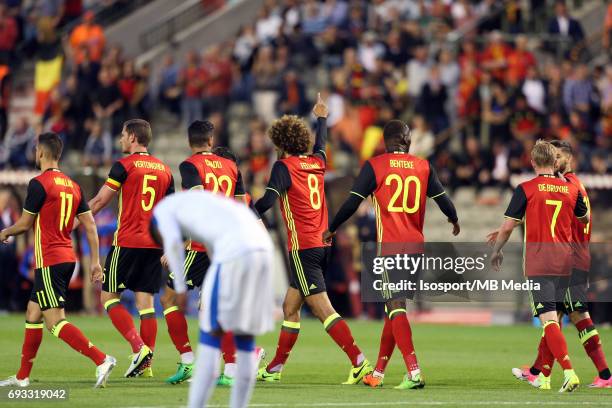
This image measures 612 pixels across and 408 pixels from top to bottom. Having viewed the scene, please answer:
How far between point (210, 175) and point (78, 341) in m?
2.14

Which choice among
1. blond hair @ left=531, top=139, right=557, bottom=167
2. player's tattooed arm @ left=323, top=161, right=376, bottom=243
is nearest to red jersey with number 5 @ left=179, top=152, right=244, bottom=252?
player's tattooed arm @ left=323, top=161, right=376, bottom=243

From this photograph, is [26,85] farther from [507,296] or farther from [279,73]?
[507,296]

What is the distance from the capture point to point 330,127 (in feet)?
88.4

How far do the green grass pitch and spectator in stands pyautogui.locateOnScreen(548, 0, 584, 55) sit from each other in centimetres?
833

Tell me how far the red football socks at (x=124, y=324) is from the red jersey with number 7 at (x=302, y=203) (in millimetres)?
1720

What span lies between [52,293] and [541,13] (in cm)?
1898

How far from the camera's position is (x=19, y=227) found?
40.5ft

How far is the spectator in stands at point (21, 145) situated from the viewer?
Answer: 91.8ft

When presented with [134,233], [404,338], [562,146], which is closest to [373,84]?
[562,146]

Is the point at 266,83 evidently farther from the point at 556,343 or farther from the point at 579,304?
the point at 556,343

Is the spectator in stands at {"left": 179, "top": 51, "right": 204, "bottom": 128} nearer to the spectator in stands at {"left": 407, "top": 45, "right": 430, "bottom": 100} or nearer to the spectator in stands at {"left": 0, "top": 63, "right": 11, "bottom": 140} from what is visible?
the spectator in stands at {"left": 0, "top": 63, "right": 11, "bottom": 140}

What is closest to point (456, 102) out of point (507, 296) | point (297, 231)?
point (507, 296)

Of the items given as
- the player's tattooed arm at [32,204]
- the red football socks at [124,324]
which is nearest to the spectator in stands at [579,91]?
the red football socks at [124,324]

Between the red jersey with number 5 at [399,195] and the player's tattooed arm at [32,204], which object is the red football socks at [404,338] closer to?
the red jersey with number 5 at [399,195]
